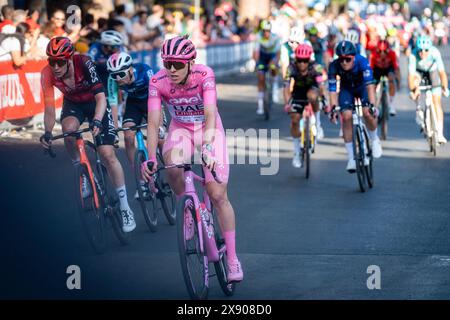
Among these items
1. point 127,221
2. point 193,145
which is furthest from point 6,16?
point 193,145

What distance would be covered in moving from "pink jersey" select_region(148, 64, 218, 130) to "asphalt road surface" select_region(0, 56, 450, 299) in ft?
4.23

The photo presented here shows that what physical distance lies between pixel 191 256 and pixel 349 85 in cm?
681

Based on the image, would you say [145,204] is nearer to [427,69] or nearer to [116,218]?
[116,218]

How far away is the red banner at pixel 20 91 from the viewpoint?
18.0 meters

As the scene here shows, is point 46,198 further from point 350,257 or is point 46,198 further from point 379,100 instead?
point 379,100

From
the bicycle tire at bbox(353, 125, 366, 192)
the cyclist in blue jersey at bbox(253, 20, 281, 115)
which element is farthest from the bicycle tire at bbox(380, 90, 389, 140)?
the bicycle tire at bbox(353, 125, 366, 192)

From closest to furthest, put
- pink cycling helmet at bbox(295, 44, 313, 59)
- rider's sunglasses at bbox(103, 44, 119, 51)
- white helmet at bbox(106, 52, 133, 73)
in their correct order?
white helmet at bbox(106, 52, 133, 73)
rider's sunglasses at bbox(103, 44, 119, 51)
pink cycling helmet at bbox(295, 44, 313, 59)

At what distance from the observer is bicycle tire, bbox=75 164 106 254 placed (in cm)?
1005

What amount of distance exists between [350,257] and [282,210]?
2.65 m

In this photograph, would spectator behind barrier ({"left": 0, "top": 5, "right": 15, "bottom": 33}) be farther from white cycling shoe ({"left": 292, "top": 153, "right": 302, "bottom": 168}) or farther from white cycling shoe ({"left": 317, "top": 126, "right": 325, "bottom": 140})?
white cycling shoe ({"left": 292, "top": 153, "right": 302, "bottom": 168})

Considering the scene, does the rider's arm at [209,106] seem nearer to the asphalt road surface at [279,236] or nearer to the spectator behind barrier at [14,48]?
the asphalt road surface at [279,236]

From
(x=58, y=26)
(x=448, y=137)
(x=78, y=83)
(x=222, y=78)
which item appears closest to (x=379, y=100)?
(x=448, y=137)

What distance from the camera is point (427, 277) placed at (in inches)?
355

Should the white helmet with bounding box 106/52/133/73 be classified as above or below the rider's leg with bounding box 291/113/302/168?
above
